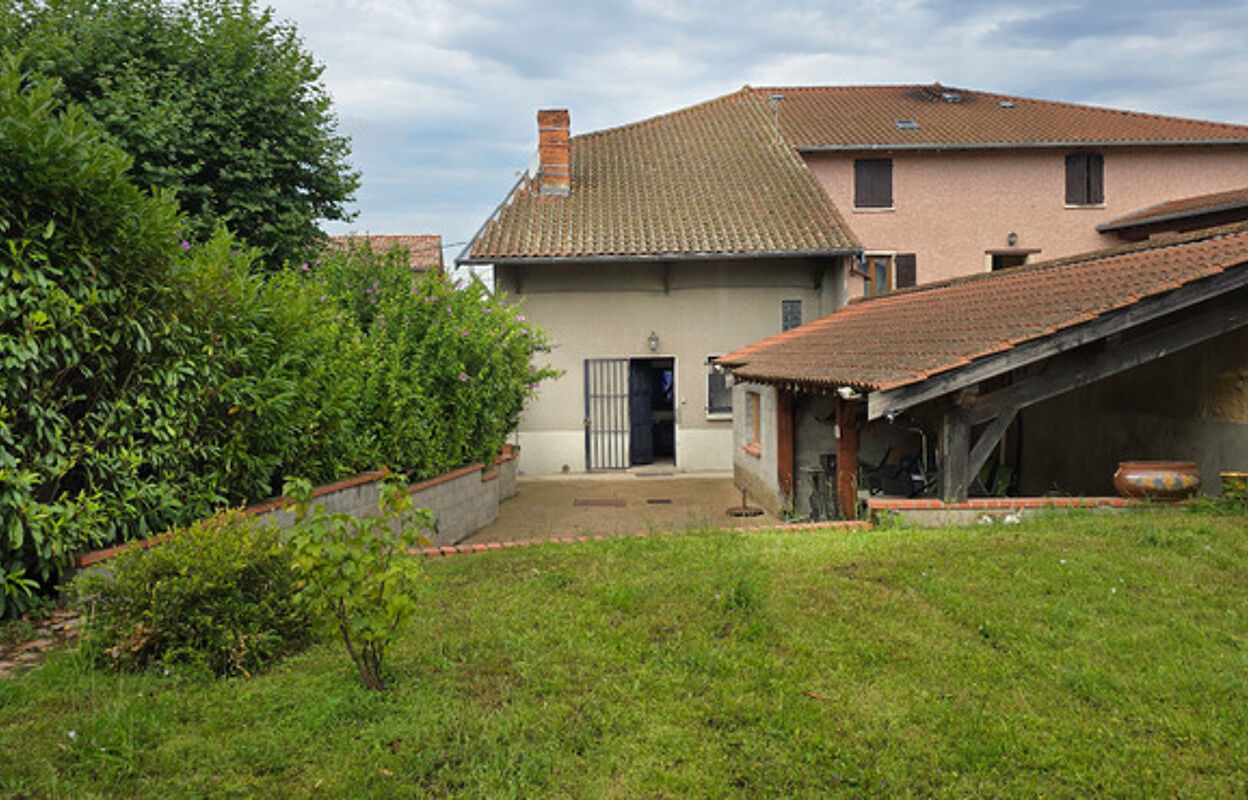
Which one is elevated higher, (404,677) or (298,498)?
(298,498)

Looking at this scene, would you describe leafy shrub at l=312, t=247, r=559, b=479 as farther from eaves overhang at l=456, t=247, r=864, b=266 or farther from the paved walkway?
eaves overhang at l=456, t=247, r=864, b=266

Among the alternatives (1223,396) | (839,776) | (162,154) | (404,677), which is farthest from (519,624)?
(162,154)

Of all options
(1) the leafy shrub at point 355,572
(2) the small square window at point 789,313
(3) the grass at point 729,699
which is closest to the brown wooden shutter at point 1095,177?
(2) the small square window at point 789,313

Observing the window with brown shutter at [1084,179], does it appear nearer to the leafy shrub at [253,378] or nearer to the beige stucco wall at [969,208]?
the beige stucco wall at [969,208]

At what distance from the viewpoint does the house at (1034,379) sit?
322 inches

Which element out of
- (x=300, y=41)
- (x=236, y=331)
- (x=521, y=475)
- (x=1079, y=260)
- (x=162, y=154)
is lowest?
(x=521, y=475)

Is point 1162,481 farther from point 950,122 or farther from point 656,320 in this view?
point 950,122

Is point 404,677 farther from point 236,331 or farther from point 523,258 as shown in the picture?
point 523,258

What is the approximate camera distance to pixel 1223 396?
9062 millimetres

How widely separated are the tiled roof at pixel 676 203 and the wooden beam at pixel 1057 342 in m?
9.60

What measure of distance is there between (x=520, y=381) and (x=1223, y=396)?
30.2ft

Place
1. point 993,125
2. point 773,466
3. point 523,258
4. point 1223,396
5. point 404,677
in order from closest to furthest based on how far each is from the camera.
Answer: point 404,677, point 1223,396, point 773,466, point 523,258, point 993,125

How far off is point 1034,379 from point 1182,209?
51.4 feet

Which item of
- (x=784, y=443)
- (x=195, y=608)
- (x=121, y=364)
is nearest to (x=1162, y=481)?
(x=784, y=443)
